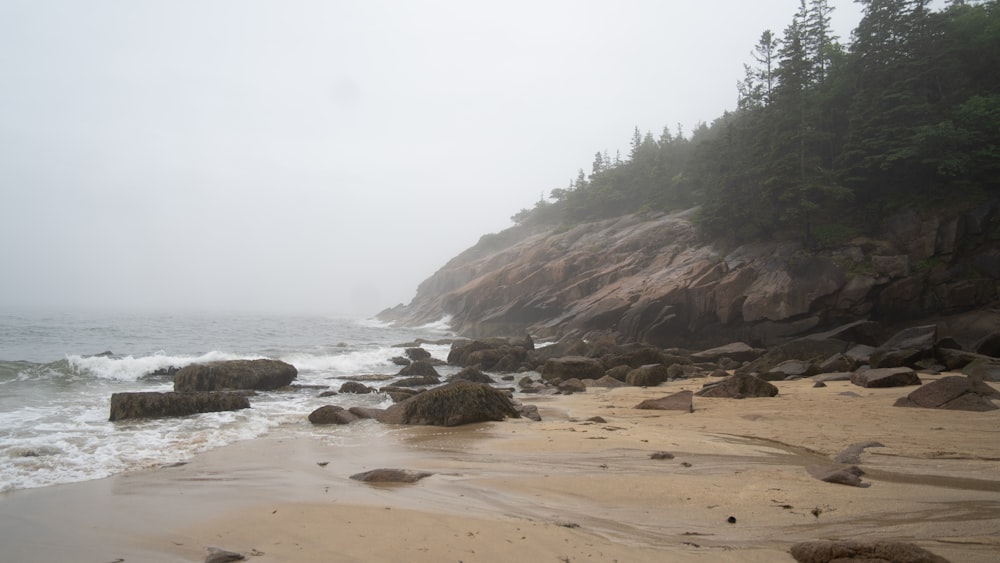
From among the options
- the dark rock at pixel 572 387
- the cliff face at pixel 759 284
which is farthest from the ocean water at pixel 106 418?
the cliff face at pixel 759 284

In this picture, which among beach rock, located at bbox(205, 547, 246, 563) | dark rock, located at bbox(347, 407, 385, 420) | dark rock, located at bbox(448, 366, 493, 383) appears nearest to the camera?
beach rock, located at bbox(205, 547, 246, 563)

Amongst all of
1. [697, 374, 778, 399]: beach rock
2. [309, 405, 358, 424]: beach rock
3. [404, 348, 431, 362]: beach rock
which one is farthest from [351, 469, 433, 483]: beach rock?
[404, 348, 431, 362]: beach rock

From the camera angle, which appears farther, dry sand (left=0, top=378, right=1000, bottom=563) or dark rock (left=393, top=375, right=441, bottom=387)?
dark rock (left=393, top=375, right=441, bottom=387)

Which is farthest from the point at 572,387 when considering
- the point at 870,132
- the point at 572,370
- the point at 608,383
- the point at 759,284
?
the point at 870,132

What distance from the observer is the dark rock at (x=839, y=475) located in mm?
4901

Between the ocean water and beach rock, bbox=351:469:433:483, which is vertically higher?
beach rock, bbox=351:469:433:483

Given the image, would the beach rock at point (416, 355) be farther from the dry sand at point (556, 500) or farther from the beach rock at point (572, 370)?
the dry sand at point (556, 500)

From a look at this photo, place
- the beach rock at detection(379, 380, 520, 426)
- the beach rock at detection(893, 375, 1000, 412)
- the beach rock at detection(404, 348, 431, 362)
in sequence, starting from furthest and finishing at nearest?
the beach rock at detection(404, 348, 431, 362), the beach rock at detection(379, 380, 520, 426), the beach rock at detection(893, 375, 1000, 412)

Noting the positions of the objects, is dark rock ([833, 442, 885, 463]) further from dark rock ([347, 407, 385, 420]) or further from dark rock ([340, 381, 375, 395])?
dark rock ([340, 381, 375, 395])

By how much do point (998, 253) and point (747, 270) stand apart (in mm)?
9674

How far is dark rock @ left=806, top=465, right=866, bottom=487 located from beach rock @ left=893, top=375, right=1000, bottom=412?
4.53 metres

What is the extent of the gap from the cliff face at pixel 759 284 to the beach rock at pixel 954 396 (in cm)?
1633

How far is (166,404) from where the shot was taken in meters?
10.9

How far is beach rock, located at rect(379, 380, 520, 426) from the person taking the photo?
32.8ft
